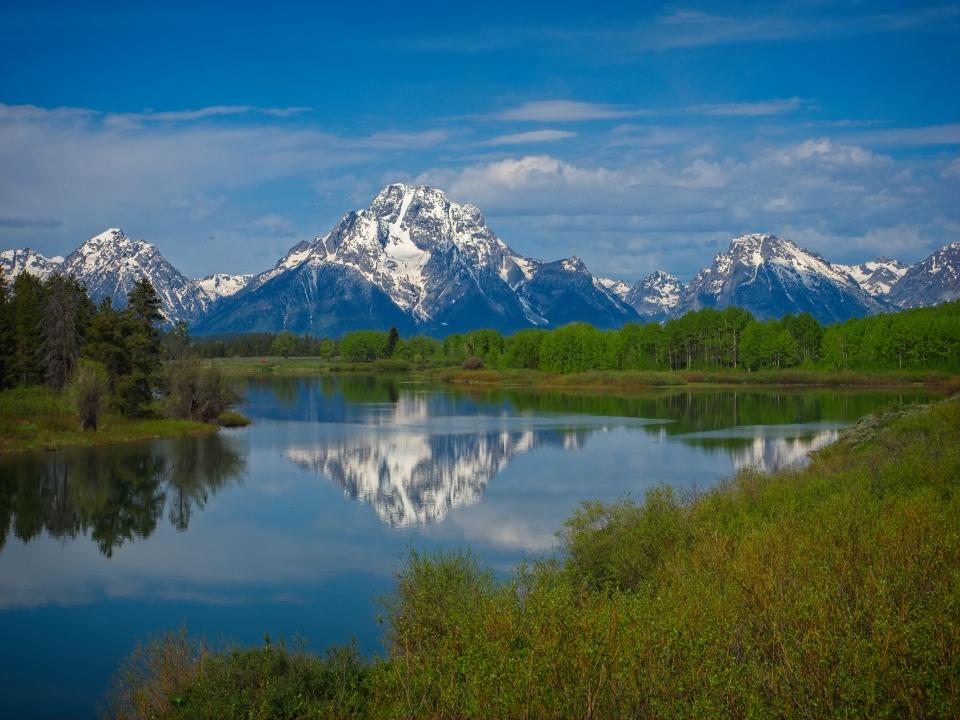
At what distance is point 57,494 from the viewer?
1794 inches

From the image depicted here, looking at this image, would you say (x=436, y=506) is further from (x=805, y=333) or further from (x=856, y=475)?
(x=805, y=333)

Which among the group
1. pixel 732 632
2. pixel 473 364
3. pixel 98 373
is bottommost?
pixel 732 632

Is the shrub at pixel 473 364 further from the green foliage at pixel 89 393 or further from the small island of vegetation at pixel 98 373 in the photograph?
the green foliage at pixel 89 393

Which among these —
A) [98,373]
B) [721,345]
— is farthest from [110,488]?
[721,345]

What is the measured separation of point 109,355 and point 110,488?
1093 inches

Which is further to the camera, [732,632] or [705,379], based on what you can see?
[705,379]

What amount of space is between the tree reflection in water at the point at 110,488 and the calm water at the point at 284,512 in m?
0.15

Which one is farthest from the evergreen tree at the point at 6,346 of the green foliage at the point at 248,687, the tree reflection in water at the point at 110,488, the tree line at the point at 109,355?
the green foliage at the point at 248,687

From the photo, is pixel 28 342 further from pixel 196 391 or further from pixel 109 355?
pixel 196 391

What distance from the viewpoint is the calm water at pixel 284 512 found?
84.9 feet

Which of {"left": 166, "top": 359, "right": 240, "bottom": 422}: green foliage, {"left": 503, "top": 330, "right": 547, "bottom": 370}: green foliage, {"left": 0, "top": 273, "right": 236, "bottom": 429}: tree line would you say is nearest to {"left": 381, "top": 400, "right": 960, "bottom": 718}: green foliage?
{"left": 0, "top": 273, "right": 236, "bottom": 429}: tree line

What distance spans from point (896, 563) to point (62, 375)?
246 ft

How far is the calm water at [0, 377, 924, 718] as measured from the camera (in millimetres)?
25875

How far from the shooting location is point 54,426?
211 ft
